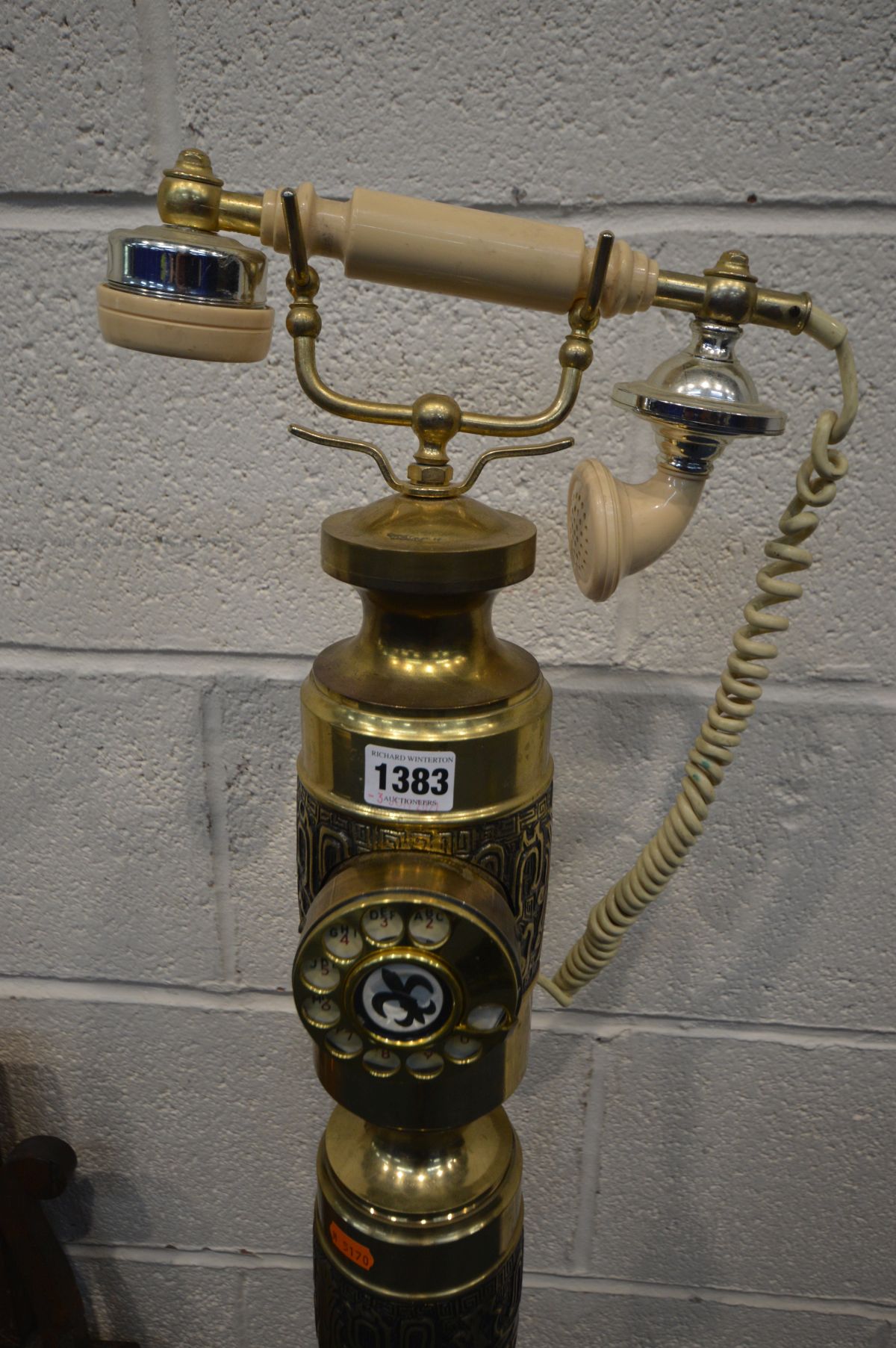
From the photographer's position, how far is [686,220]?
570 mm

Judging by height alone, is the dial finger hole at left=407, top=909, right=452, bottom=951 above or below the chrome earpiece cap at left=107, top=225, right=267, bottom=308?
below

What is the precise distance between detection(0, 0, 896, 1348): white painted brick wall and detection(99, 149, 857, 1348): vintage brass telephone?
0.14 m

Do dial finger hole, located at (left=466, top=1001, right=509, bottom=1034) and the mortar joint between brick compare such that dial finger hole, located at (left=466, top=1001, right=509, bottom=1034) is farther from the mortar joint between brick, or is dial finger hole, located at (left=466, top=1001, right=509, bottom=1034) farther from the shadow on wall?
the shadow on wall

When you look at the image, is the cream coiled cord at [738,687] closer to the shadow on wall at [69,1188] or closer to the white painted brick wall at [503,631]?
the white painted brick wall at [503,631]

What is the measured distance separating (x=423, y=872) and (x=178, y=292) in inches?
11.2

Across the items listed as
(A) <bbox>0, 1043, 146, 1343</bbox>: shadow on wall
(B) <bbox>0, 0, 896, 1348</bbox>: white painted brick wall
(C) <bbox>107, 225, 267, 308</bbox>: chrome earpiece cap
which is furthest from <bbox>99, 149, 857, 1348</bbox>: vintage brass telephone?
(A) <bbox>0, 1043, 146, 1343</bbox>: shadow on wall

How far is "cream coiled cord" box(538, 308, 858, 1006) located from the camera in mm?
495

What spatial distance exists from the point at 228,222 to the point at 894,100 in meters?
0.40

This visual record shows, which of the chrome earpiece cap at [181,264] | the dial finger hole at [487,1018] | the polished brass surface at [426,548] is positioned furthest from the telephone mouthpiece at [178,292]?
the dial finger hole at [487,1018]

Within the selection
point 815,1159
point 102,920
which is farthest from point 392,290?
point 815,1159

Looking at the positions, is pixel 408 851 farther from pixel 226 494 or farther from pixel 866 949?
pixel 866 949

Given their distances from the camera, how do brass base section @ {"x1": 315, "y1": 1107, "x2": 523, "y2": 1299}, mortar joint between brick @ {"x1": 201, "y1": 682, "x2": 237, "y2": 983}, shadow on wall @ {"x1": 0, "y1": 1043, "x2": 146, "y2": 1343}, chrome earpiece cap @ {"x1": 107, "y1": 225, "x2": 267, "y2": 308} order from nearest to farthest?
chrome earpiece cap @ {"x1": 107, "y1": 225, "x2": 267, "y2": 308} < brass base section @ {"x1": 315, "y1": 1107, "x2": 523, "y2": 1299} < mortar joint between brick @ {"x1": 201, "y1": 682, "x2": 237, "y2": 983} < shadow on wall @ {"x1": 0, "y1": 1043, "x2": 146, "y2": 1343}

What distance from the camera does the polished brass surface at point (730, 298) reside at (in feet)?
1.45

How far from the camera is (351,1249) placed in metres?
0.53
